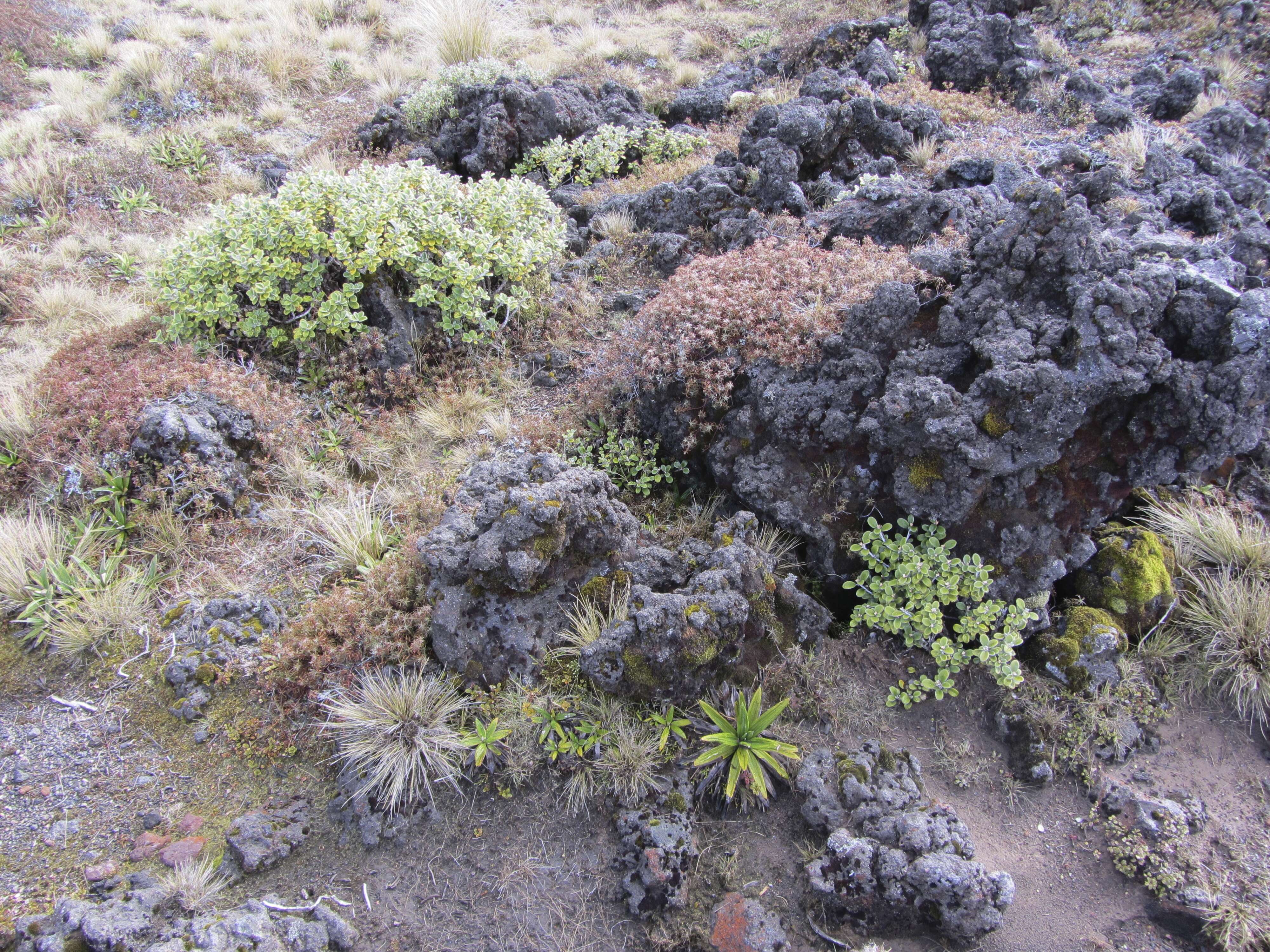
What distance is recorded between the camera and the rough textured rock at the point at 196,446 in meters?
4.99

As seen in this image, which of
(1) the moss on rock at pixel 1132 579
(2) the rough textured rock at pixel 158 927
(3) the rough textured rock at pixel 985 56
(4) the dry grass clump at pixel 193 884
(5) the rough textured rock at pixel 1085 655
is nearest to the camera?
(2) the rough textured rock at pixel 158 927

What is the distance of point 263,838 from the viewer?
11.1ft

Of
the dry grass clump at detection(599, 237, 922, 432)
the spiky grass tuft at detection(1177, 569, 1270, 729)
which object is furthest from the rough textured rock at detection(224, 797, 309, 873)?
the spiky grass tuft at detection(1177, 569, 1270, 729)

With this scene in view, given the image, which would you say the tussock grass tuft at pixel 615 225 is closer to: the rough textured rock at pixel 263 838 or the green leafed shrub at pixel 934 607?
the green leafed shrub at pixel 934 607

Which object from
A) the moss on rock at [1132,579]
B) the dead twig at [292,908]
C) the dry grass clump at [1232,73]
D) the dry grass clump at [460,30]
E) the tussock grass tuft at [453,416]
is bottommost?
the dead twig at [292,908]

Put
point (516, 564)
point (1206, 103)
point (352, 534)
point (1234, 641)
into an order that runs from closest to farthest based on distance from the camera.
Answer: point (516, 564) → point (1234, 641) → point (352, 534) → point (1206, 103)

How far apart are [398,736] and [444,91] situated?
30.6 feet

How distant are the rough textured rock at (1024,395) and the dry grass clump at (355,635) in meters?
2.17

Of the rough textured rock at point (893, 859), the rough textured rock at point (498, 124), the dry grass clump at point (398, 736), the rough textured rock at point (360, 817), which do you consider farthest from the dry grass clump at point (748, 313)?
the rough textured rock at point (498, 124)

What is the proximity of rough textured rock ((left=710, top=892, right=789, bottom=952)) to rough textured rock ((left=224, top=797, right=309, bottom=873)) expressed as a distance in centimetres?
203

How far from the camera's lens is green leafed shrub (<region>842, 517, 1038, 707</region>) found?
153 inches

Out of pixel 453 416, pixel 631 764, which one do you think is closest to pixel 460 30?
pixel 453 416

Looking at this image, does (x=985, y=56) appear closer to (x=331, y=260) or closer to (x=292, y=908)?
(x=331, y=260)

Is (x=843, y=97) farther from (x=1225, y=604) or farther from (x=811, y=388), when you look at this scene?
(x=1225, y=604)
